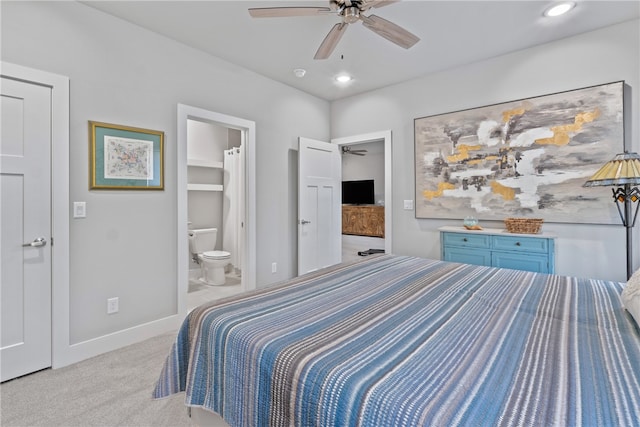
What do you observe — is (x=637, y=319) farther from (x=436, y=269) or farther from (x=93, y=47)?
(x=93, y=47)

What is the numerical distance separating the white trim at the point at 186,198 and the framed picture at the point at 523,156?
6.68ft

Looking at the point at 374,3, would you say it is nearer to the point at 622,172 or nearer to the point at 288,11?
the point at 288,11

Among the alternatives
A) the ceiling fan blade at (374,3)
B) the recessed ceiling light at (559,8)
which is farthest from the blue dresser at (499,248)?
the ceiling fan blade at (374,3)

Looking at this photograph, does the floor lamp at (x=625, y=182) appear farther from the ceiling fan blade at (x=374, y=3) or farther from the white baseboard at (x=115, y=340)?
the white baseboard at (x=115, y=340)

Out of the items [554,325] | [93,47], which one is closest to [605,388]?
[554,325]

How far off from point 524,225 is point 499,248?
308mm

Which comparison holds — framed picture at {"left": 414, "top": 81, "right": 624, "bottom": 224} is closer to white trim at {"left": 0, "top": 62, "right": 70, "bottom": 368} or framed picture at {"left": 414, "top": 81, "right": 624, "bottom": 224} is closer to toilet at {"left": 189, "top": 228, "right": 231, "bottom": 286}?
toilet at {"left": 189, "top": 228, "right": 231, "bottom": 286}

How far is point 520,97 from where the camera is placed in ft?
10.3

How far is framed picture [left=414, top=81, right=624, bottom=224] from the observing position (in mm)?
2713

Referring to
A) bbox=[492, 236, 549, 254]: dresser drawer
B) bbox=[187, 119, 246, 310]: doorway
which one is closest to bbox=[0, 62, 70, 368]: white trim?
bbox=[187, 119, 246, 310]: doorway

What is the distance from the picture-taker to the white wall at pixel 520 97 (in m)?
2.65

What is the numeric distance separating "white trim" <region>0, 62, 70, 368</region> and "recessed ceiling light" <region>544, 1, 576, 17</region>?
3.77m

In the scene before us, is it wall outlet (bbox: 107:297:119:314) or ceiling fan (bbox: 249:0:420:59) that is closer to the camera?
ceiling fan (bbox: 249:0:420:59)

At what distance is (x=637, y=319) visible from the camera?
3.65 ft
